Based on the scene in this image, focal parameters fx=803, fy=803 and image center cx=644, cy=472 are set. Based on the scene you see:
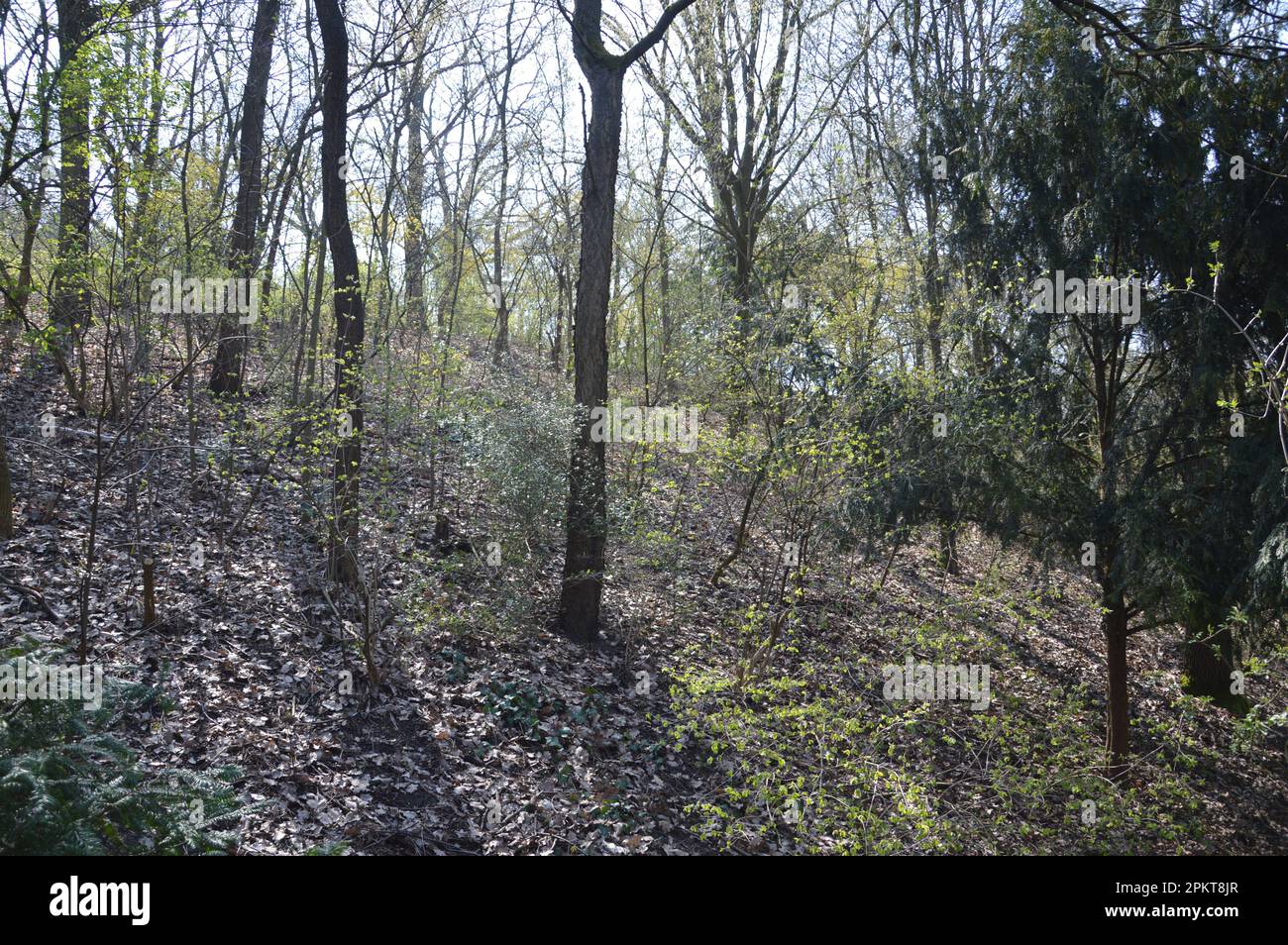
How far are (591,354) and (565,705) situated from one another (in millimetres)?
3223

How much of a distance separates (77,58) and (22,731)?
4.10 m

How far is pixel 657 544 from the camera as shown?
7.84 m

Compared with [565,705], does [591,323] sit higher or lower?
higher

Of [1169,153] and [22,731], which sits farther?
[1169,153]

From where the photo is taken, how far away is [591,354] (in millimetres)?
7648

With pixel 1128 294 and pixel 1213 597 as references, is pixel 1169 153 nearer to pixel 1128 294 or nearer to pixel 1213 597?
pixel 1128 294

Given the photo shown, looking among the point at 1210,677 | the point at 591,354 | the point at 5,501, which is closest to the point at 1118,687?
the point at 1210,677

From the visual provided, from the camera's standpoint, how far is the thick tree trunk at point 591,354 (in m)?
7.49

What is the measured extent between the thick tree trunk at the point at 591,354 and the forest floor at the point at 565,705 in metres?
0.40

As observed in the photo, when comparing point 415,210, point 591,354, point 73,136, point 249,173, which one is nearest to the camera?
point 73,136

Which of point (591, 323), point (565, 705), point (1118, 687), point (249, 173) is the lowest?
point (1118, 687)

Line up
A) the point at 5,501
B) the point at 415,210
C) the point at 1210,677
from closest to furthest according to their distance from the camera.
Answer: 1. the point at 5,501
2. the point at 1210,677
3. the point at 415,210

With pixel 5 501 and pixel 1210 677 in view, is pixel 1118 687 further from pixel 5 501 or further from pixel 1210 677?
pixel 5 501
